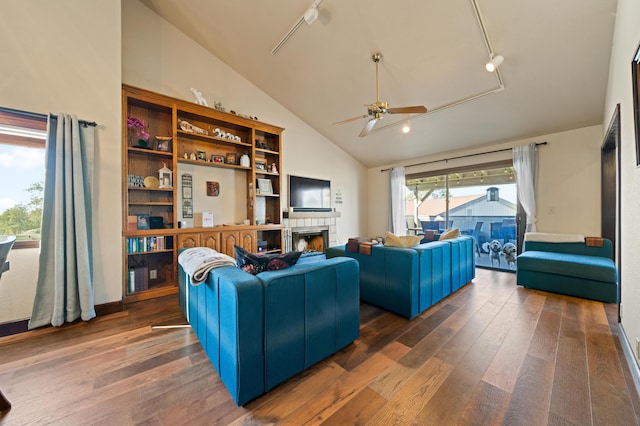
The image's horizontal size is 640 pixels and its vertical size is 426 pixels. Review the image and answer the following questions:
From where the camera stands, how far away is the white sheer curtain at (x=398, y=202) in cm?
577

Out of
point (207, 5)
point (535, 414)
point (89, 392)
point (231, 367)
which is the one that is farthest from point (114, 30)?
point (535, 414)

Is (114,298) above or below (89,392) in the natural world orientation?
above

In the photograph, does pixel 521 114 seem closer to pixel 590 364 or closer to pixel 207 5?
pixel 590 364

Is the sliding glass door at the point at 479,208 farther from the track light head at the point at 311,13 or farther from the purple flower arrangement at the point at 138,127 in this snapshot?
the purple flower arrangement at the point at 138,127

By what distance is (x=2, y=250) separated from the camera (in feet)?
4.80

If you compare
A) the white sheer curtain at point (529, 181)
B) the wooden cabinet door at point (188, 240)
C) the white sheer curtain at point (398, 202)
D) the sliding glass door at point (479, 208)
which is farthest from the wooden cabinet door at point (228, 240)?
the white sheer curtain at point (529, 181)

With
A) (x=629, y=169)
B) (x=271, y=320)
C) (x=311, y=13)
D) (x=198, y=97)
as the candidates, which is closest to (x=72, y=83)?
(x=198, y=97)

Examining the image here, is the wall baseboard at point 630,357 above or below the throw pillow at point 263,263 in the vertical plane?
below

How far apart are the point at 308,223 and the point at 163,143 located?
→ 9.46 ft

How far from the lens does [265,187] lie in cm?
434

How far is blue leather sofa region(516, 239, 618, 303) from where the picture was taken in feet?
9.05

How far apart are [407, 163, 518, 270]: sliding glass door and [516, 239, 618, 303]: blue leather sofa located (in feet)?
2.82

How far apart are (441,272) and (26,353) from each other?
3902 mm

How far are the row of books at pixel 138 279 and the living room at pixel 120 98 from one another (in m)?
0.36
